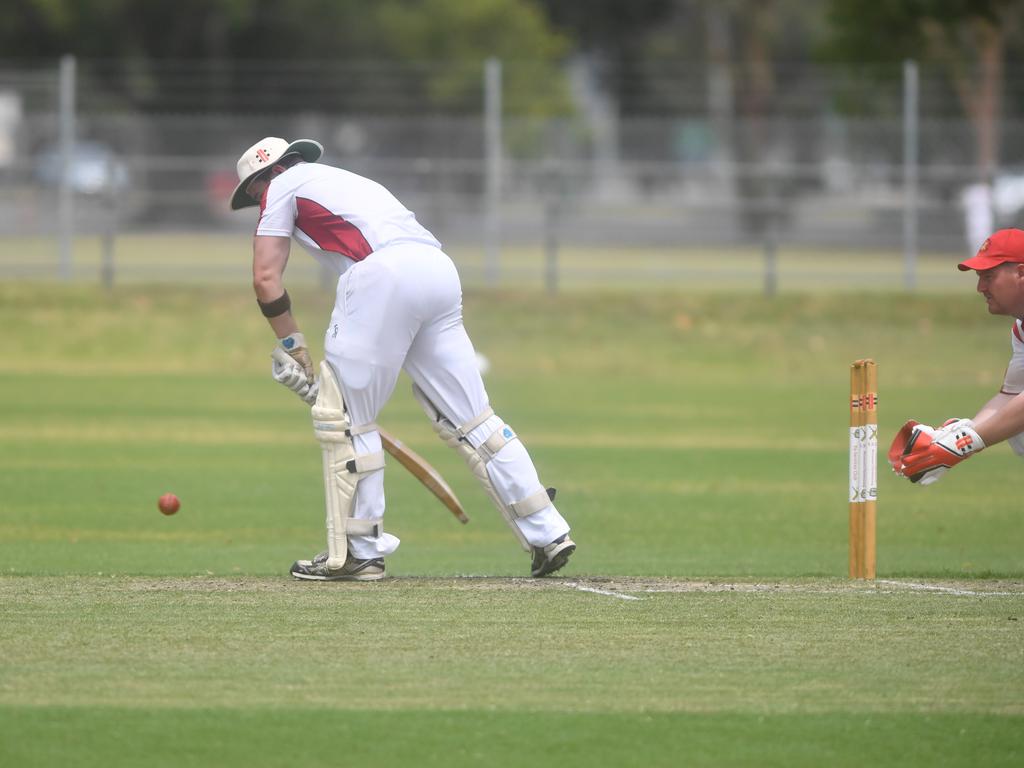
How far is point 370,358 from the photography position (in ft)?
25.7

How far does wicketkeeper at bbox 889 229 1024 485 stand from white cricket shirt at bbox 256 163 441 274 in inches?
92.2

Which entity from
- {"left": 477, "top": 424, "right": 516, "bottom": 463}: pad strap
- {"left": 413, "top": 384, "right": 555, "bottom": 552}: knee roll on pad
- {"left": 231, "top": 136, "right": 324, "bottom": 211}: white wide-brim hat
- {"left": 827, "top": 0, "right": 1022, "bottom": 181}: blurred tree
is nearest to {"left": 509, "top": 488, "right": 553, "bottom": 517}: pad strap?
{"left": 413, "top": 384, "right": 555, "bottom": 552}: knee roll on pad

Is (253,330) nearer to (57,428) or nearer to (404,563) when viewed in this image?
(57,428)

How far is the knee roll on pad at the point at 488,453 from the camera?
26.3 ft

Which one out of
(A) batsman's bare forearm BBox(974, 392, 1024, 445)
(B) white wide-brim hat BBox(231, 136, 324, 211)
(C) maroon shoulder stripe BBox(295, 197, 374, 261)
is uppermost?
(B) white wide-brim hat BBox(231, 136, 324, 211)

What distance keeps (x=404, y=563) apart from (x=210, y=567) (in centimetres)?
112

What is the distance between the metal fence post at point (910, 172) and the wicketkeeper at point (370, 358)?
19.1 meters

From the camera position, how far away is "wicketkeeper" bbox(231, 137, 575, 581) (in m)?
7.84

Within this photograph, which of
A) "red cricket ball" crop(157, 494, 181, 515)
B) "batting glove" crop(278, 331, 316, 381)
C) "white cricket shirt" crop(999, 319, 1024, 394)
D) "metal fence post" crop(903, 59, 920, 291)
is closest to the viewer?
"white cricket shirt" crop(999, 319, 1024, 394)

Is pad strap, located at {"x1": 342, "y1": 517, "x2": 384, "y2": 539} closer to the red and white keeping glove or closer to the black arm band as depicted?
the black arm band

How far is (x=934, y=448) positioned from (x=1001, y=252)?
0.87 meters

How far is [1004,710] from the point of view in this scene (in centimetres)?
570

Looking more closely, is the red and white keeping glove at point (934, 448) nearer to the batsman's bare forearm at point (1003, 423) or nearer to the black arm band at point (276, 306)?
the batsman's bare forearm at point (1003, 423)

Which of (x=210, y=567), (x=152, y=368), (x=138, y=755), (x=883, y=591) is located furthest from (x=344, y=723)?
(x=152, y=368)
